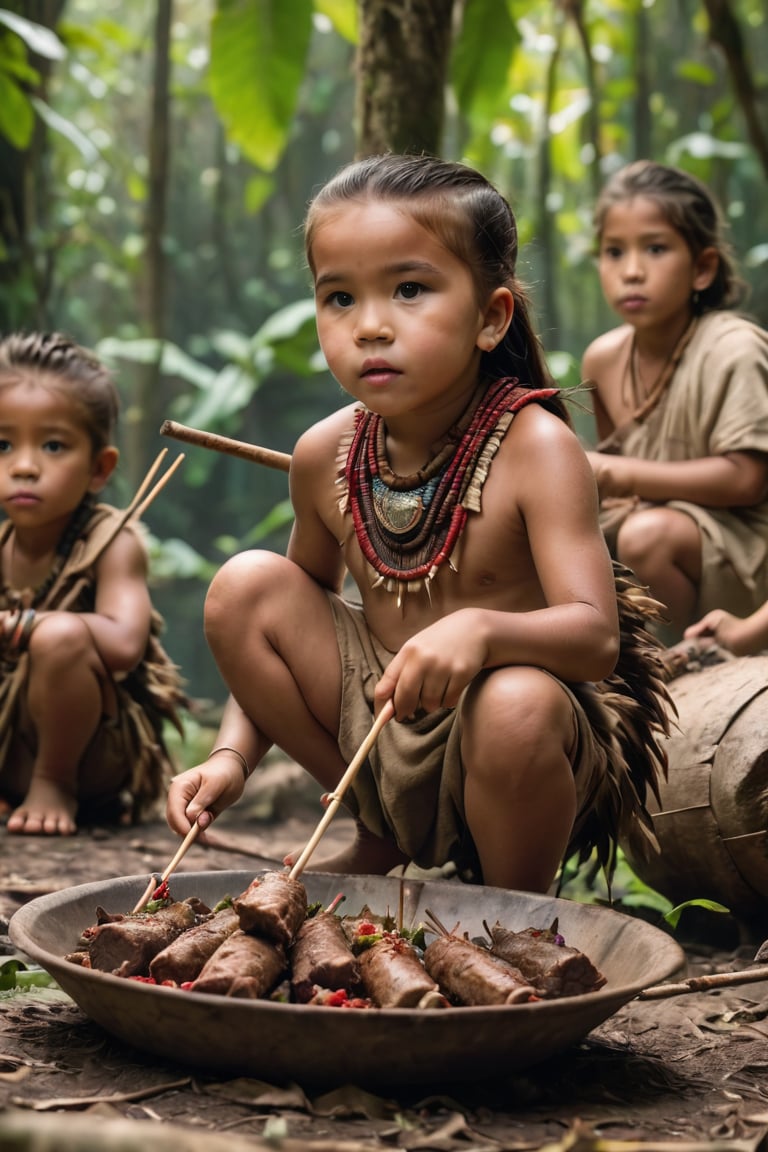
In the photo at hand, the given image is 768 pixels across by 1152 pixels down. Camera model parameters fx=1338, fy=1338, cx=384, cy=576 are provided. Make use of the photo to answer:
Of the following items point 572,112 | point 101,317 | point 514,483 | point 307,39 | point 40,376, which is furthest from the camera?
point 101,317

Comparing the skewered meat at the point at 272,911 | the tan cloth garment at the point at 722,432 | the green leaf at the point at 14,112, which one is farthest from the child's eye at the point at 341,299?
the green leaf at the point at 14,112

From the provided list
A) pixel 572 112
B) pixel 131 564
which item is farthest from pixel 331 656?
pixel 572 112

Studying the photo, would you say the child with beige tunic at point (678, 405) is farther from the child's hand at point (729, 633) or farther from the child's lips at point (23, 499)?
the child's lips at point (23, 499)

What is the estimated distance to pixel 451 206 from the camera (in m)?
2.18

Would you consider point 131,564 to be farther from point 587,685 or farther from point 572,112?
point 572,112

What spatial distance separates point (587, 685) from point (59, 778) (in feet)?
5.71

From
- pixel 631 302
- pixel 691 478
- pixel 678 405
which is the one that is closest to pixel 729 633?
pixel 691 478

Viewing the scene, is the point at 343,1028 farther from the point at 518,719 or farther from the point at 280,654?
the point at 280,654

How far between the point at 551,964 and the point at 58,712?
6.50 ft

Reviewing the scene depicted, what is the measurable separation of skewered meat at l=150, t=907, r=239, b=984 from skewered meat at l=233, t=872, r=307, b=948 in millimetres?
54

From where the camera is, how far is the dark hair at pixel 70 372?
3.47 metres

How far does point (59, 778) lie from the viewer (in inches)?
138

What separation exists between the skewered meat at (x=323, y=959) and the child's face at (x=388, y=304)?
85 cm

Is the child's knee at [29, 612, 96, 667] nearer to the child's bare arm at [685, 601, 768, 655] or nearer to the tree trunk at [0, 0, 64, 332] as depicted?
the child's bare arm at [685, 601, 768, 655]
